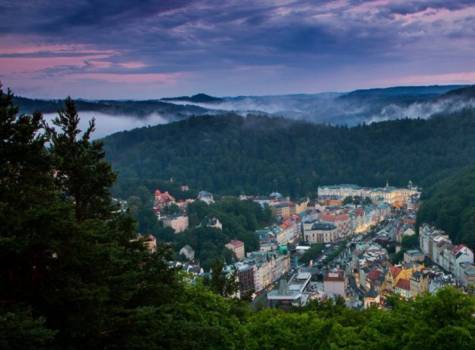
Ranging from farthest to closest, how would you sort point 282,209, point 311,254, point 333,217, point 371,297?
point 282,209, point 333,217, point 311,254, point 371,297

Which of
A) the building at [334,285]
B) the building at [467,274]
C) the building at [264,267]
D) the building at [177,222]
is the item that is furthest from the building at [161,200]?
the building at [467,274]

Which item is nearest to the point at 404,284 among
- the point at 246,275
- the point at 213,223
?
the point at 246,275

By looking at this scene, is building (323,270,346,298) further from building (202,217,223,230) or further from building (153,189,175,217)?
building (153,189,175,217)

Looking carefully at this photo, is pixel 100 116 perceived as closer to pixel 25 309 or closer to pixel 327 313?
pixel 327 313

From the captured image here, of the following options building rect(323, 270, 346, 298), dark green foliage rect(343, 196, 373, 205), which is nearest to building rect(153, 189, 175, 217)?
dark green foliage rect(343, 196, 373, 205)

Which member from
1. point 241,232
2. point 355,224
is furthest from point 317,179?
point 241,232

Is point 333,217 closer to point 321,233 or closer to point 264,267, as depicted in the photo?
point 321,233
